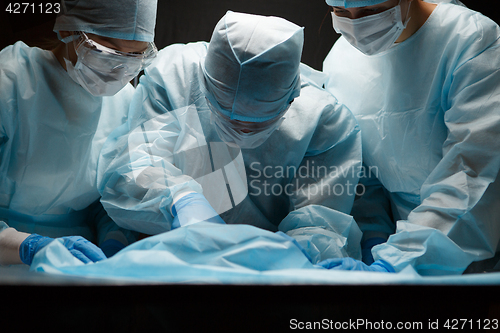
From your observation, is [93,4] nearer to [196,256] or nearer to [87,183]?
[87,183]

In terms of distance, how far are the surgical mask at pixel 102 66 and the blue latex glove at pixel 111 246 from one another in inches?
21.1

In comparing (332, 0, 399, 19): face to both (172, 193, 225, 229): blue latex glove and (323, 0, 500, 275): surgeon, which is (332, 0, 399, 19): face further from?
(172, 193, 225, 229): blue latex glove

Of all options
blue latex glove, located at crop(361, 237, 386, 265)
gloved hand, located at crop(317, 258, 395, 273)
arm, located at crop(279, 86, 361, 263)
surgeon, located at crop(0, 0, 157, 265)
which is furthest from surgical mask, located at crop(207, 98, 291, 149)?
blue latex glove, located at crop(361, 237, 386, 265)

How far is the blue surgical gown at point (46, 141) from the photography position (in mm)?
1229

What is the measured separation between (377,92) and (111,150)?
1002 millimetres

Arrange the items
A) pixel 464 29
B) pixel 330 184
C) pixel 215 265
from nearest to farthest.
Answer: pixel 215 265, pixel 464 29, pixel 330 184

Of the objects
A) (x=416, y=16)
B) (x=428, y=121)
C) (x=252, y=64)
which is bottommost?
(x=428, y=121)

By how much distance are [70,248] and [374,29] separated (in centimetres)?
115

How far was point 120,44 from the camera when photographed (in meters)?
1.25

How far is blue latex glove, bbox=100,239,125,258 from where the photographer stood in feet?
4.63

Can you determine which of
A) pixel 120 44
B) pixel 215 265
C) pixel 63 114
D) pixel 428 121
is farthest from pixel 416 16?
pixel 63 114

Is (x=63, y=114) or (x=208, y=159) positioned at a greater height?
(x=63, y=114)

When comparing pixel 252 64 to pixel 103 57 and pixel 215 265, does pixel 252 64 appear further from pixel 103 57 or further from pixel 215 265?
pixel 215 265
